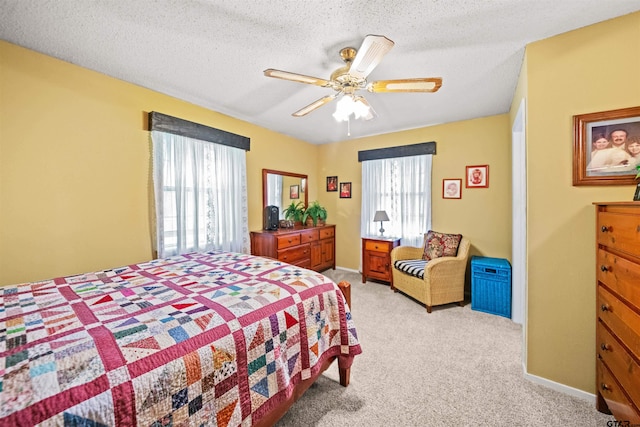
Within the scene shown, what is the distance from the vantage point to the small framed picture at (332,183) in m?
4.97

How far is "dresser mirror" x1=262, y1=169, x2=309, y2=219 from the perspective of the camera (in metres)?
4.07

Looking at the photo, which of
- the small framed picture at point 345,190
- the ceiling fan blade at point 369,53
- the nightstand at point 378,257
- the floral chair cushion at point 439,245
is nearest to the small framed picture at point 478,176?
the floral chair cushion at point 439,245

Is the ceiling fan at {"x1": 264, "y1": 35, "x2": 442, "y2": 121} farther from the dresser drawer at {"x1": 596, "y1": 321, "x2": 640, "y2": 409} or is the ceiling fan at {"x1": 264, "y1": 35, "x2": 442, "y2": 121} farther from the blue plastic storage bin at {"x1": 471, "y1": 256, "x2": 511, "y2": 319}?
the blue plastic storage bin at {"x1": 471, "y1": 256, "x2": 511, "y2": 319}

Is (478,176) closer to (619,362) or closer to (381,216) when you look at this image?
(381,216)

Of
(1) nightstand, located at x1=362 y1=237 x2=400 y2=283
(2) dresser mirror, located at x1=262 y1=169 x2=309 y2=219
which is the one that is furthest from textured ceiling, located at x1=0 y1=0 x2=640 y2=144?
(1) nightstand, located at x1=362 y1=237 x2=400 y2=283

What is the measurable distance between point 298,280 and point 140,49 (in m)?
2.21

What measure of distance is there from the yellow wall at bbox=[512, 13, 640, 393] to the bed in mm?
1464

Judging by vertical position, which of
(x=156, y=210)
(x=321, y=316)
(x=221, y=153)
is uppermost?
(x=221, y=153)

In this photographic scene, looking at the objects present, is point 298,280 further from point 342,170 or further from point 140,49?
point 342,170

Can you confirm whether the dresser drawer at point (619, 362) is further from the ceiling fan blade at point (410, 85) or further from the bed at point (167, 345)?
the ceiling fan blade at point (410, 85)

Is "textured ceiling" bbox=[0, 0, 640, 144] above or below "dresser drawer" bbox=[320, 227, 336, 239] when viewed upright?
above

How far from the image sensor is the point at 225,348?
1.10m

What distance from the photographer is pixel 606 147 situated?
5.24 feet

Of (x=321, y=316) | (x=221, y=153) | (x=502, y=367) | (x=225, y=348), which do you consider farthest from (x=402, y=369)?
(x=221, y=153)
